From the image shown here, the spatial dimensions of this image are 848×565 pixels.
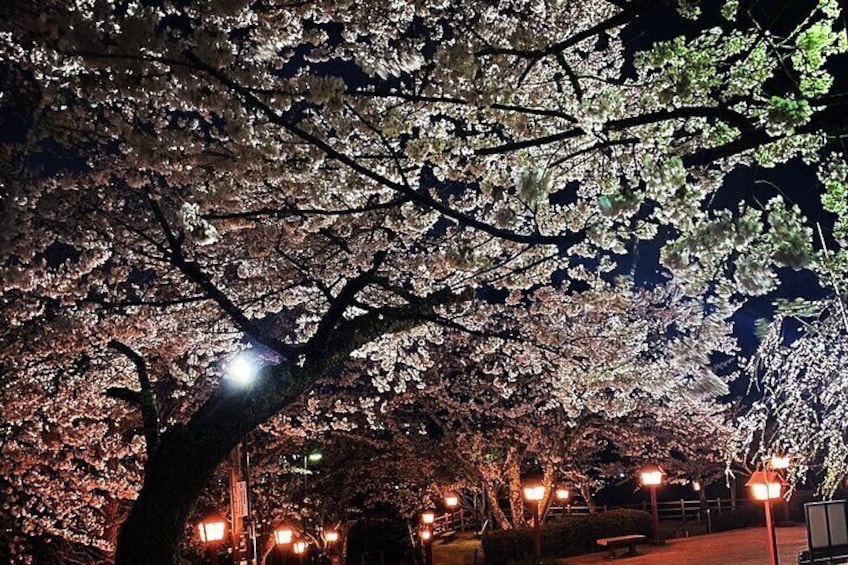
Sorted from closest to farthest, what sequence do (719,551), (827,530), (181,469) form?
(181,469)
(827,530)
(719,551)

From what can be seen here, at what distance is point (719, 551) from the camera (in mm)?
17891

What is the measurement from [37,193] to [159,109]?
1771 mm

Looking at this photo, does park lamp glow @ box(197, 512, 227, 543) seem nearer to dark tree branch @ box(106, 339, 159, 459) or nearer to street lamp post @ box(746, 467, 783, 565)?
dark tree branch @ box(106, 339, 159, 459)

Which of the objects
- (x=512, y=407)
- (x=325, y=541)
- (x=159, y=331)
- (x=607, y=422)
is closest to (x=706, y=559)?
(x=607, y=422)

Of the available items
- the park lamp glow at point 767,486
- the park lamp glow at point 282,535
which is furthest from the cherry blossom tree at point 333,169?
the park lamp glow at point 282,535

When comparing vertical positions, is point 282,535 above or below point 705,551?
above

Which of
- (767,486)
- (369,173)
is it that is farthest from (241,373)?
(767,486)

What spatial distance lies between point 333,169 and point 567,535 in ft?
59.8

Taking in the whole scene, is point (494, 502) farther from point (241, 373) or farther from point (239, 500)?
point (241, 373)

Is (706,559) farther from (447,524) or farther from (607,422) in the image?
(447,524)

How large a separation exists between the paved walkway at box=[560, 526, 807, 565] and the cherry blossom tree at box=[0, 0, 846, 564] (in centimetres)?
753

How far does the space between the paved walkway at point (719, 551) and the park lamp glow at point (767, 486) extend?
14.7 feet

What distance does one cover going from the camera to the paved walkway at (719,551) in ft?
52.9

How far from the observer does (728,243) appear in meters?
4.60
